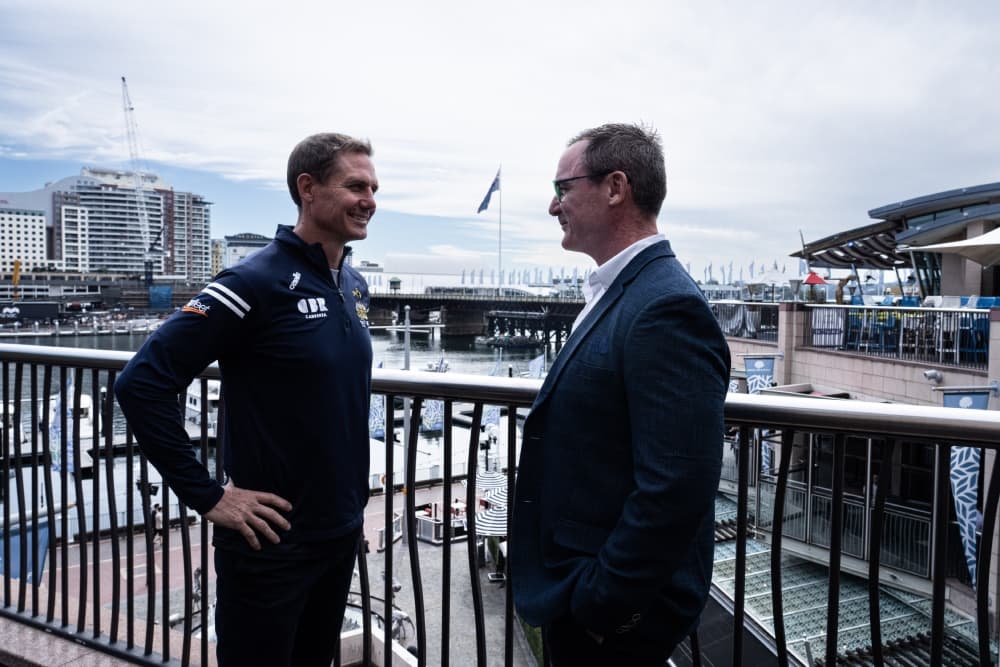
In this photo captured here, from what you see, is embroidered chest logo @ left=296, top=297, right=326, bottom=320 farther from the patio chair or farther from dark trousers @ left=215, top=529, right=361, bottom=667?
the patio chair

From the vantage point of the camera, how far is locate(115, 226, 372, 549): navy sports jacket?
1.87m

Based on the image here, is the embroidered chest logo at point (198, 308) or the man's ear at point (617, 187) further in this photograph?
the embroidered chest logo at point (198, 308)

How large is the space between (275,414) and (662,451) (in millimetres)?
1105

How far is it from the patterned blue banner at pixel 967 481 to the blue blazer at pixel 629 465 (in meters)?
2.45

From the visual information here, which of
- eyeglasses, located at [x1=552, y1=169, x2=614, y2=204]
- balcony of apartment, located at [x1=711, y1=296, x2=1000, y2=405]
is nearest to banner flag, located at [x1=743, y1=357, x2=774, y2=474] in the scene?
balcony of apartment, located at [x1=711, y1=296, x2=1000, y2=405]

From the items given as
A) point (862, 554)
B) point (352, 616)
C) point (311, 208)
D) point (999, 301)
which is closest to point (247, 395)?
point (311, 208)

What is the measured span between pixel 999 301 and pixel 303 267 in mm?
17471

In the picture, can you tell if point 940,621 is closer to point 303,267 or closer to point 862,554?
point 303,267

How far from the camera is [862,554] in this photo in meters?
12.1

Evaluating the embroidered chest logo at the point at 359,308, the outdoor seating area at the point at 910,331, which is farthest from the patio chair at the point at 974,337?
the embroidered chest logo at the point at 359,308

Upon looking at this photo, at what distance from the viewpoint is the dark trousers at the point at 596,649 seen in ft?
4.97

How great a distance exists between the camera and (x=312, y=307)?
2012 mm

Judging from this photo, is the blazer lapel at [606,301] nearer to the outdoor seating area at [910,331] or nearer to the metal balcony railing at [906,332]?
the metal balcony railing at [906,332]

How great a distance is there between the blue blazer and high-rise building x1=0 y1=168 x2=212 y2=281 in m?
133
